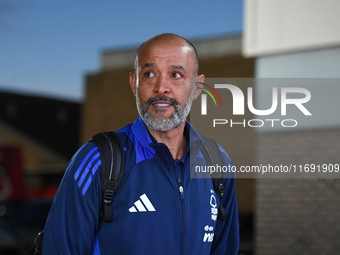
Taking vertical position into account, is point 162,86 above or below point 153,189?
above

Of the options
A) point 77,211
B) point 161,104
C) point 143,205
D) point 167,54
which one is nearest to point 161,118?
point 161,104

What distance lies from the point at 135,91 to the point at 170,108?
230mm

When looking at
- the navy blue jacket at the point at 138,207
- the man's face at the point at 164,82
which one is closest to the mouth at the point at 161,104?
the man's face at the point at 164,82

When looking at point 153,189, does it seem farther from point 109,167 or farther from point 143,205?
point 109,167

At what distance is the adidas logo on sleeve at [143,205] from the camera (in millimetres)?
2453

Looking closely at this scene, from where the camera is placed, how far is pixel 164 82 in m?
2.61

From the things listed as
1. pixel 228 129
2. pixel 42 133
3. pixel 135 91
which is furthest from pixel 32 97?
pixel 135 91

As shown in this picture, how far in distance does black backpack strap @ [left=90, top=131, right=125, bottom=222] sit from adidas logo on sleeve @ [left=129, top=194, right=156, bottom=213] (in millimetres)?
114

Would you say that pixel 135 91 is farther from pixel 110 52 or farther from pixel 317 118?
pixel 110 52

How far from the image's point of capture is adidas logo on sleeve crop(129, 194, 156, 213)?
2453 millimetres

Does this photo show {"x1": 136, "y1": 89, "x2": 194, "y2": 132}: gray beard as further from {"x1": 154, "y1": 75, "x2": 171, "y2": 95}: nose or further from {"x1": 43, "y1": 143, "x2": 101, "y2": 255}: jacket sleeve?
{"x1": 43, "y1": 143, "x2": 101, "y2": 255}: jacket sleeve

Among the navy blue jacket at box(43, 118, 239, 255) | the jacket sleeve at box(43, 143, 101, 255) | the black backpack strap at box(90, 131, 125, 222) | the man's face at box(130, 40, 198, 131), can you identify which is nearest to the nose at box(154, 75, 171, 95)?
the man's face at box(130, 40, 198, 131)

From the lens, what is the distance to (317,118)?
→ 736 centimetres

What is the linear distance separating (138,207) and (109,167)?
224 mm
